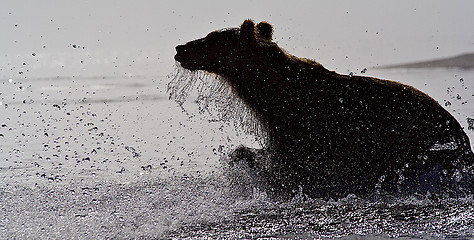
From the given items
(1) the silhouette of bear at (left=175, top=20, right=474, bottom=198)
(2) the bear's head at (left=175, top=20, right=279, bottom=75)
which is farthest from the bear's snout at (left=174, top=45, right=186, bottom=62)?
(1) the silhouette of bear at (left=175, top=20, right=474, bottom=198)

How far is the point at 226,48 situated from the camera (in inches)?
245

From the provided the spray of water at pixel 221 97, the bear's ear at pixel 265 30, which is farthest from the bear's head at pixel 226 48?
the spray of water at pixel 221 97

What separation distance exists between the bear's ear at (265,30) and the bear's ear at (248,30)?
176 millimetres

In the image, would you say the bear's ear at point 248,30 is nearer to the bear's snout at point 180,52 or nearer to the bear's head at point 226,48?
the bear's head at point 226,48

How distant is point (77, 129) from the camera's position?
31.6 feet

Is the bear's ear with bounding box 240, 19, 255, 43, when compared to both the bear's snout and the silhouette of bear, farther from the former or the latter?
the bear's snout

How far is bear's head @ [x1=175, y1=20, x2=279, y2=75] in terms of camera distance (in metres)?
6.02

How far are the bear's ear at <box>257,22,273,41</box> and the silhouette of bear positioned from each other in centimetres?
12

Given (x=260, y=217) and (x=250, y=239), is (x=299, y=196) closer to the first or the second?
(x=260, y=217)

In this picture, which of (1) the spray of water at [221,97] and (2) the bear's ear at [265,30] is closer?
(1) the spray of water at [221,97]

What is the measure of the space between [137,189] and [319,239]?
230cm

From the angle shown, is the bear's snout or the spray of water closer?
the spray of water

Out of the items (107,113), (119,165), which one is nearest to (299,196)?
(119,165)

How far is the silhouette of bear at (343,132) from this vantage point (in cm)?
550
